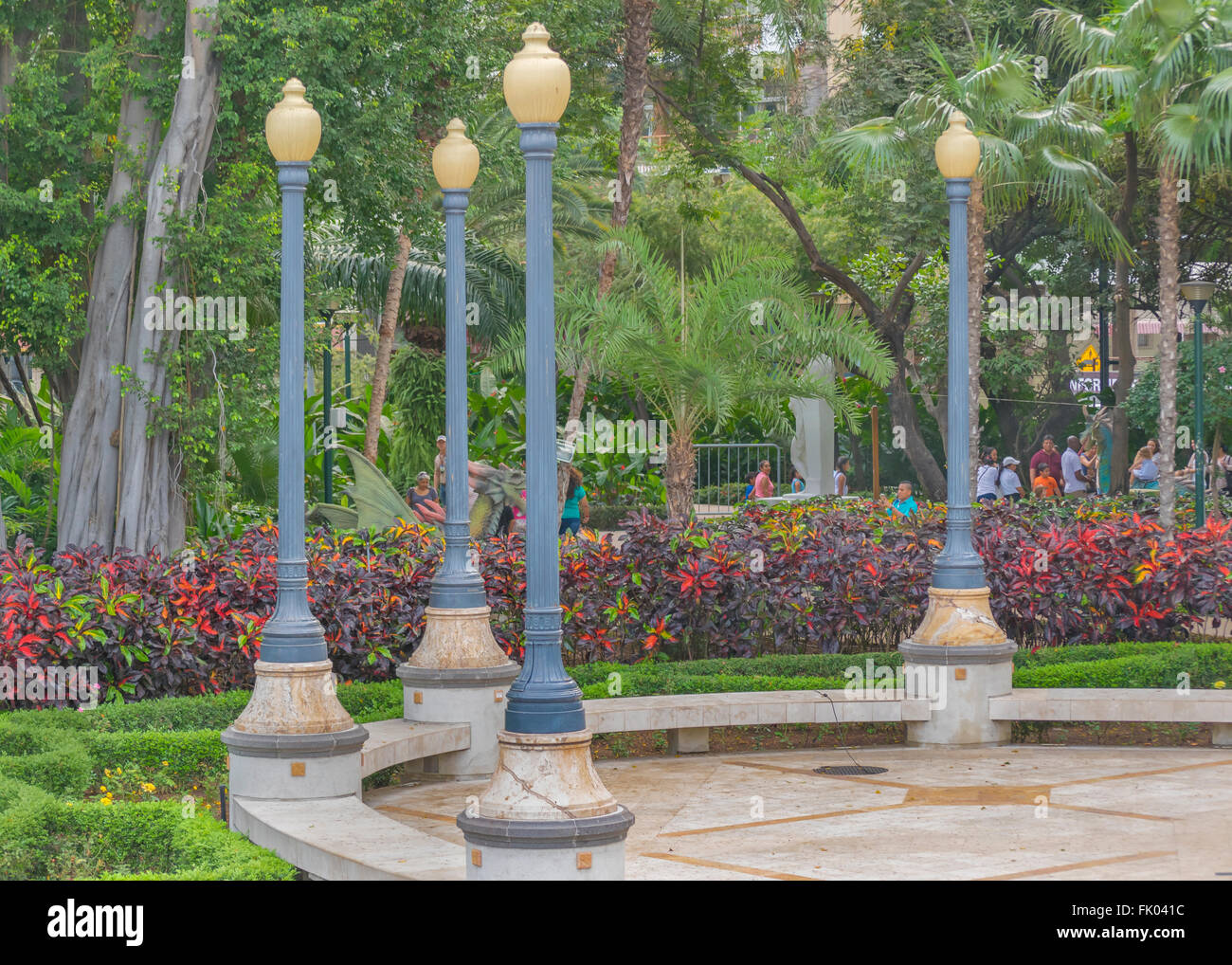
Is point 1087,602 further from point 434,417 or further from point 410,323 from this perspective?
point 410,323

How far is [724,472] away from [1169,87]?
15688mm

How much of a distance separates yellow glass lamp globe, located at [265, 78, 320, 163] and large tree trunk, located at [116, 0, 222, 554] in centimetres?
435

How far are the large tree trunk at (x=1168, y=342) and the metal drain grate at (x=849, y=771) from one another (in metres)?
6.35

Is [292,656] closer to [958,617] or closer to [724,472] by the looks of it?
[958,617]

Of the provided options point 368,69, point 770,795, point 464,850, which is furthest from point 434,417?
point 464,850

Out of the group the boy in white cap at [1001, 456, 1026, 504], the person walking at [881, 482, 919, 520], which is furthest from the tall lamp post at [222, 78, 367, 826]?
the boy in white cap at [1001, 456, 1026, 504]

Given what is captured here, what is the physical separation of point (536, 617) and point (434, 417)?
845 inches

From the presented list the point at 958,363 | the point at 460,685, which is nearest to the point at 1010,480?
the point at 958,363

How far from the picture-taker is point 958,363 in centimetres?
1080

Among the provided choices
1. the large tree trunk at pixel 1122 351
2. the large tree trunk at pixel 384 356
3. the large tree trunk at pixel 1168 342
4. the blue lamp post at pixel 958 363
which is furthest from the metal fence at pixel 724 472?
the blue lamp post at pixel 958 363

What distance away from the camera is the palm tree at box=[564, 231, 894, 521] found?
15.8 m

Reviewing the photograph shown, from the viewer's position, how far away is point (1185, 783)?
30.6 ft

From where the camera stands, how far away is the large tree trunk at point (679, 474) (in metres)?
16.1

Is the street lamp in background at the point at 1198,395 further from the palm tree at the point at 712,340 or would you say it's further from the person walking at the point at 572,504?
the person walking at the point at 572,504
